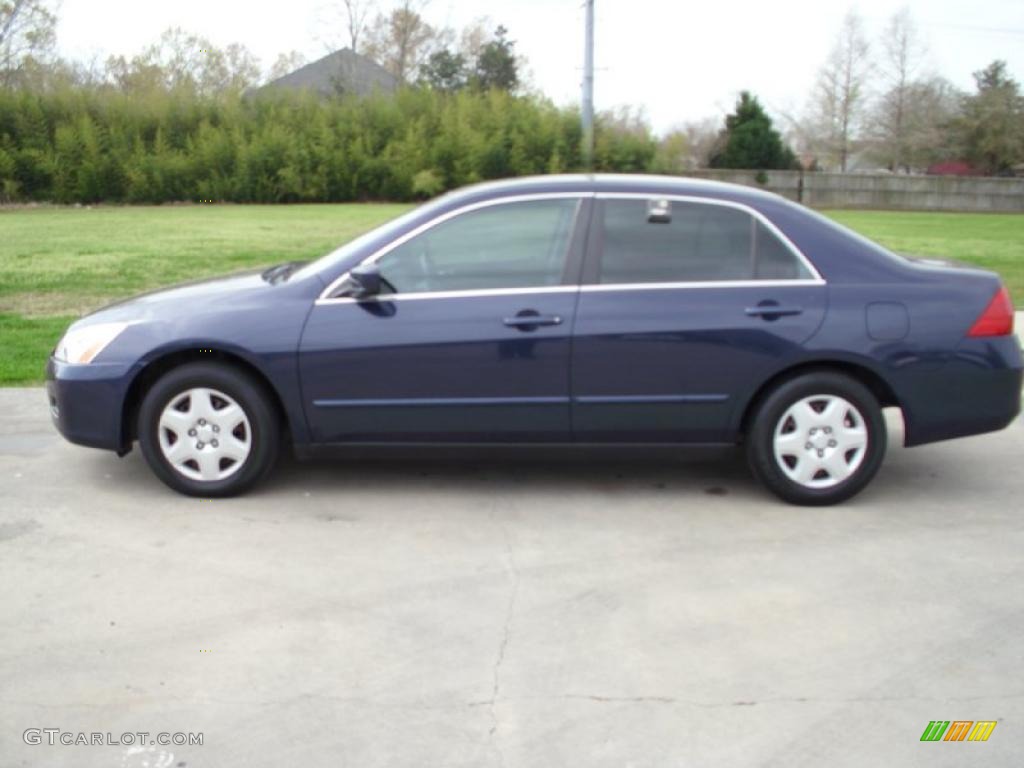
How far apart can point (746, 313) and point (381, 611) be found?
2.23 meters

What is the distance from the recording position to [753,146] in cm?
3797

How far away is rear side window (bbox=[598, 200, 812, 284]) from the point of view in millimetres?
5129

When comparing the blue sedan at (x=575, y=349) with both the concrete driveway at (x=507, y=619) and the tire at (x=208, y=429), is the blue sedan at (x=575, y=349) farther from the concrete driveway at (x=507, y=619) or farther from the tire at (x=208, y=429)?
the concrete driveway at (x=507, y=619)

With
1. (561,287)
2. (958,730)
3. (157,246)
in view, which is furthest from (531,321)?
→ (157,246)

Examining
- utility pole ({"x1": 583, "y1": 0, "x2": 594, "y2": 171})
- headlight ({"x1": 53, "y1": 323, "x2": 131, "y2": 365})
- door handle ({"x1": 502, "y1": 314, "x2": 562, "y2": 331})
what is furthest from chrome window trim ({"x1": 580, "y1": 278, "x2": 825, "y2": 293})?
utility pole ({"x1": 583, "y1": 0, "x2": 594, "y2": 171})

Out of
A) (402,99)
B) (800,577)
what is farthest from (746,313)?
(402,99)

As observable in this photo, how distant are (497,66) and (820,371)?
49.9 m

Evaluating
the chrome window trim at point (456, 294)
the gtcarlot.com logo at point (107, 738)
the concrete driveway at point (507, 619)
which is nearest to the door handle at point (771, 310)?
the chrome window trim at point (456, 294)

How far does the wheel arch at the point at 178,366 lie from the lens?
5.12m

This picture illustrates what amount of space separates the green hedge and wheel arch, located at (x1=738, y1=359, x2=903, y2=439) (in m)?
27.7

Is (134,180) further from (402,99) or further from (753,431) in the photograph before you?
(753,431)

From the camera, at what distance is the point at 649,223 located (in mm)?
5188

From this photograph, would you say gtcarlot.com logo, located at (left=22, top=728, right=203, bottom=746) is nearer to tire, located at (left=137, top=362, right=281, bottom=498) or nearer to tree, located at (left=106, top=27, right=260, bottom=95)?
tire, located at (left=137, top=362, right=281, bottom=498)

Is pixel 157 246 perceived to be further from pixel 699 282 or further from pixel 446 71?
pixel 446 71
